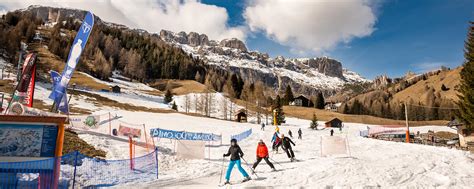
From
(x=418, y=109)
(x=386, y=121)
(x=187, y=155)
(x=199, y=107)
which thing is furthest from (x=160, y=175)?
(x=418, y=109)

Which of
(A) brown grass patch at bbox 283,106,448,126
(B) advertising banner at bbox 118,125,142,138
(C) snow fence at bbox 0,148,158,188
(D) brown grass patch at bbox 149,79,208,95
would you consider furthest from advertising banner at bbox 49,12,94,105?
(D) brown grass patch at bbox 149,79,208,95

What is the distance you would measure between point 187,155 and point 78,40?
9.19 m

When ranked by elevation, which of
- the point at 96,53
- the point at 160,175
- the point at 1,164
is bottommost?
the point at 160,175

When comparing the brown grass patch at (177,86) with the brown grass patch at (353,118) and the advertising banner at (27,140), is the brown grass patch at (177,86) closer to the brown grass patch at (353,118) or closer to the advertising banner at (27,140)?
the brown grass patch at (353,118)

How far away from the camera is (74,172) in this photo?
1090 centimetres

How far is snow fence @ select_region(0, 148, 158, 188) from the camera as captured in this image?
1059 cm

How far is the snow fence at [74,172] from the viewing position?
10.6 m

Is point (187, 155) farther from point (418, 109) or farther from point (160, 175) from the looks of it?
point (418, 109)

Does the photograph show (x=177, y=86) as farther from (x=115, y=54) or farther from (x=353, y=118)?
(x=353, y=118)

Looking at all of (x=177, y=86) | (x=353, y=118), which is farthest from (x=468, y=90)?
(x=177, y=86)

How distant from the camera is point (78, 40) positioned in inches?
597

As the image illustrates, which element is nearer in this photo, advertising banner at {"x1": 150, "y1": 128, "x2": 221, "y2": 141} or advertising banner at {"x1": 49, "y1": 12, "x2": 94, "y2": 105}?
advertising banner at {"x1": 49, "y1": 12, "x2": 94, "y2": 105}

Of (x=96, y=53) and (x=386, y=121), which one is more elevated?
(x=96, y=53)

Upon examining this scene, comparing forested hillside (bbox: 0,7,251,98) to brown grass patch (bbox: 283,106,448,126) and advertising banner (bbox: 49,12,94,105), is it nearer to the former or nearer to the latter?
brown grass patch (bbox: 283,106,448,126)
